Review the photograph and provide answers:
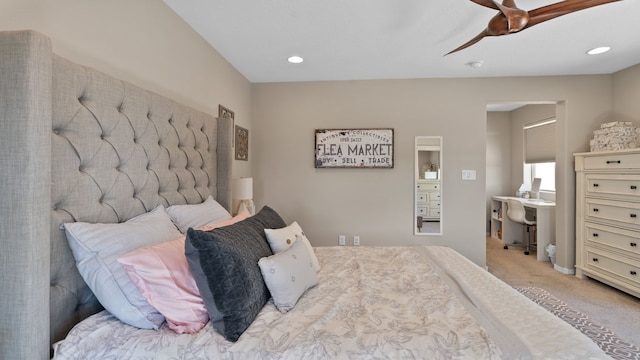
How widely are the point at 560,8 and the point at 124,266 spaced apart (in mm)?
2315

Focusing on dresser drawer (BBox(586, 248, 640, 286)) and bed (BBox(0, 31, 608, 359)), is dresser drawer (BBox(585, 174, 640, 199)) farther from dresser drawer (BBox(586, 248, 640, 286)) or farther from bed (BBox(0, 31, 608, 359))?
bed (BBox(0, 31, 608, 359))

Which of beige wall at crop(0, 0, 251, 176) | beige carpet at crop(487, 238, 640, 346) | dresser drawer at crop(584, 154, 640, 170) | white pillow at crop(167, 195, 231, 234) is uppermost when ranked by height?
beige wall at crop(0, 0, 251, 176)

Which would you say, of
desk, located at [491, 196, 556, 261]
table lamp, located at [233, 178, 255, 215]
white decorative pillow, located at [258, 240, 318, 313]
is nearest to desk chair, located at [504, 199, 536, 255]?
desk, located at [491, 196, 556, 261]

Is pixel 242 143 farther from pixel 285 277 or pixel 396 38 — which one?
pixel 285 277

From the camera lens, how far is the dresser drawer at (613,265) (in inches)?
110

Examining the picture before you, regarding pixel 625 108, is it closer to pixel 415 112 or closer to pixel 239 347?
pixel 415 112

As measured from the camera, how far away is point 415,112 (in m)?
3.57

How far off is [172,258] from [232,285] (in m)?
0.29

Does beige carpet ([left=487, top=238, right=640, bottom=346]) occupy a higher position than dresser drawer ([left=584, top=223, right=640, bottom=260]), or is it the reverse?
dresser drawer ([left=584, top=223, right=640, bottom=260])

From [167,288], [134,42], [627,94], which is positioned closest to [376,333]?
[167,288]

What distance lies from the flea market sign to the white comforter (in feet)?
7.24

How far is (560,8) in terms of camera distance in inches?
59.9

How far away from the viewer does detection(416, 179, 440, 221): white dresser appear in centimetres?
355

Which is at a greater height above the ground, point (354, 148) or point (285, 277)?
point (354, 148)
